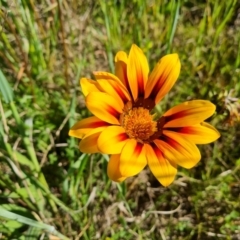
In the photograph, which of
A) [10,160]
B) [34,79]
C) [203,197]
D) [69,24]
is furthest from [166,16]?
[10,160]

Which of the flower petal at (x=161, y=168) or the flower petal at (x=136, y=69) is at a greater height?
the flower petal at (x=136, y=69)

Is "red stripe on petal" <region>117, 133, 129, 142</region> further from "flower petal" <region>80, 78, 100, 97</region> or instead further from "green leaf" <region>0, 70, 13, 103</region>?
"green leaf" <region>0, 70, 13, 103</region>

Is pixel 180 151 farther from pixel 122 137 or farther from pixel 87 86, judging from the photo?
pixel 87 86

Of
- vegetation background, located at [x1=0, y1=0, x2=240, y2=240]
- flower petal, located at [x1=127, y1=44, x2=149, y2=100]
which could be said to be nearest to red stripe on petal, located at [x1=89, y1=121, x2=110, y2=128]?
flower petal, located at [x1=127, y1=44, x2=149, y2=100]

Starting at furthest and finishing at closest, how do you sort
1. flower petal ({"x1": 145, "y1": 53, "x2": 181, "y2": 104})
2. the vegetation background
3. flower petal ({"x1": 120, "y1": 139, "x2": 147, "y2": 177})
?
the vegetation background < flower petal ({"x1": 145, "y1": 53, "x2": 181, "y2": 104}) < flower petal ({"x1": 120, "y1": 139, "x2": 147, "y2": 177})

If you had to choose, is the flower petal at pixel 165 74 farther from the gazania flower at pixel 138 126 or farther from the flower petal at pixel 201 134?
the flower petal at pixel 201 134

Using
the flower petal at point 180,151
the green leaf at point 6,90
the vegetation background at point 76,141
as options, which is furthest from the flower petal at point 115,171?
the green leaf at point 6,90
